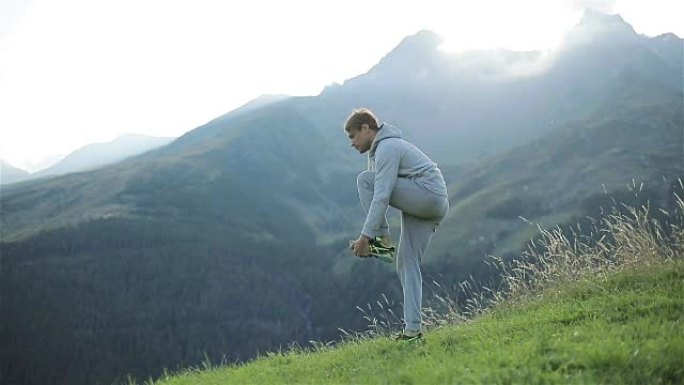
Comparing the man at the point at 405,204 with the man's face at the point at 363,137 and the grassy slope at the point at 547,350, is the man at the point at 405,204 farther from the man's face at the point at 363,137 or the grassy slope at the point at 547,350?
the grassy slope at the point at 547,350

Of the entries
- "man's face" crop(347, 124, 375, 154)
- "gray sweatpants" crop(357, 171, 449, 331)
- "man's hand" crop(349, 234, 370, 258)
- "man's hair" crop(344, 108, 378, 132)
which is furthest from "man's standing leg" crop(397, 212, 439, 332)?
"man's hair" crop(344, 108, 378, 132)

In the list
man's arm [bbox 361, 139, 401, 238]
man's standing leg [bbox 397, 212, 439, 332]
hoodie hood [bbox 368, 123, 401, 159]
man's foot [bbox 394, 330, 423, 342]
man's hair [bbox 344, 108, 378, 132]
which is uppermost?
man's hair [bbox 344, 108, 378, 132]

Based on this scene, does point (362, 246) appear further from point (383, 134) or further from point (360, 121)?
point (360, 121)

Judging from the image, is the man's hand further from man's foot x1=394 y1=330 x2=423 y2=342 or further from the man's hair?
the man's hair

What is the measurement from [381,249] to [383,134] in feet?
5.53

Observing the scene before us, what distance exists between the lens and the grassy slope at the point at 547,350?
18.2ft

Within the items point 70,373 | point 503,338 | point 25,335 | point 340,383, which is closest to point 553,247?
point 503,338

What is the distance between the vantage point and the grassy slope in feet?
18.2

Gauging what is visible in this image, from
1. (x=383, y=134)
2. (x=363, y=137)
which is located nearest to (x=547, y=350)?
(x=383, y=134)

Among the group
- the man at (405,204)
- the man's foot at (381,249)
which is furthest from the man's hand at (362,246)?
the man's foot at (381,249)

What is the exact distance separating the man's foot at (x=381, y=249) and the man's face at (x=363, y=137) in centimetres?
142

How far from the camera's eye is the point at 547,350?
630cm

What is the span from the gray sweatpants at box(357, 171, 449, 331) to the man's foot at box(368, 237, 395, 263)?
0.37ft

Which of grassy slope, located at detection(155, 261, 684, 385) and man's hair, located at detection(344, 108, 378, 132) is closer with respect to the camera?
grassy slope, located at detection(155, 261, 684, 385)
